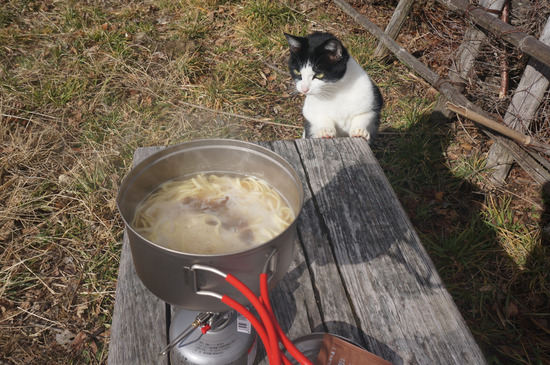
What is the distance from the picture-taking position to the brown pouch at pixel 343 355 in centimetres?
124

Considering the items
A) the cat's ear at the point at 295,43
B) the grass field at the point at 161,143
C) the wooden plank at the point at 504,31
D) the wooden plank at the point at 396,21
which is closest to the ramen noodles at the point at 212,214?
the grass field at the point at 161,143

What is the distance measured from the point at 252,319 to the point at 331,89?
2.52m

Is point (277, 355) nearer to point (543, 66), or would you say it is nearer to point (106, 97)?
point (543, 66)

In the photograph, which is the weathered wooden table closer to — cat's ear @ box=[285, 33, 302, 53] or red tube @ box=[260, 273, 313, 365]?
red tube @ box=[260, 273, 313, 365]

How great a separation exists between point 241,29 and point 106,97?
210cm

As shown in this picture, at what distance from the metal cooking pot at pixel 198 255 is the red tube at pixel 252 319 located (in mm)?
48

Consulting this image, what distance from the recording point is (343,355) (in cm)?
126

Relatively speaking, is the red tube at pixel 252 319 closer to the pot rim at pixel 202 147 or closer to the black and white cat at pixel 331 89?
the pot rim at pixel 202 147

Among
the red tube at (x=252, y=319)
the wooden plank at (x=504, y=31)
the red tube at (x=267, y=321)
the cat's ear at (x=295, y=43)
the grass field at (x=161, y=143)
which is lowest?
the grass field at (x=161, y=143)

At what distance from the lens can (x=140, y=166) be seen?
116 cm

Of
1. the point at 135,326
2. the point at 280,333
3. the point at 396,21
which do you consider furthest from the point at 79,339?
the point at 396,21

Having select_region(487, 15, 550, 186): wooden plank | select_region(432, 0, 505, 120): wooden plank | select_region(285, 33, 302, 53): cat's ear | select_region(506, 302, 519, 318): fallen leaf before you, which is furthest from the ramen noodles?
select_region(432, 0, 505, 120): wooden plank

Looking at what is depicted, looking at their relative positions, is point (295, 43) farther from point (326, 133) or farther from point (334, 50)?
point (326, 133)

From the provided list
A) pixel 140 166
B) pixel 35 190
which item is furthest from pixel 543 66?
pixel 35 190
